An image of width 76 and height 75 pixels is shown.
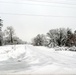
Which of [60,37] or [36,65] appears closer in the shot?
[36,65]

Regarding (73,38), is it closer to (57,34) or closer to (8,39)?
(57,34)

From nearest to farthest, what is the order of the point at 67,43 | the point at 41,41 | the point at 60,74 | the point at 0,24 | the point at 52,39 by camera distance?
the point at 60,74 → the point at 0,24 → the point at 67,43 → the point at 52,39 → the point at 41,41

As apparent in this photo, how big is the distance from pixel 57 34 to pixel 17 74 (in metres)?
105

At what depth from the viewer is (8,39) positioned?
117500 millimetres

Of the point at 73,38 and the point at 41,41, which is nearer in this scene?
the point at 73,38

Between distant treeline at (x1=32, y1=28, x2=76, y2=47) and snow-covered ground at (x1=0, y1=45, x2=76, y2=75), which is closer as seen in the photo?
snow-covered ground at (x1=0, y1=45, x2=76, y2=75)

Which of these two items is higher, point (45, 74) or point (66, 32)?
point (66, 32)

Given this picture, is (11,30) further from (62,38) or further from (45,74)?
(45,74)

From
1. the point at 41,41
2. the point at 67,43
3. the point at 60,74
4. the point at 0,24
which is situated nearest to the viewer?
the point at 60,74

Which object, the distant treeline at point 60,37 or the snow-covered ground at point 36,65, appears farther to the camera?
the distant treeline at point 60,37

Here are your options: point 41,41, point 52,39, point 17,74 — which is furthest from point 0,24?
point 17,74

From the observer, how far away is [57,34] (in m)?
115

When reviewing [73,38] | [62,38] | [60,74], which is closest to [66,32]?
[62,38]

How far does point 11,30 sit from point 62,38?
3239 cm
